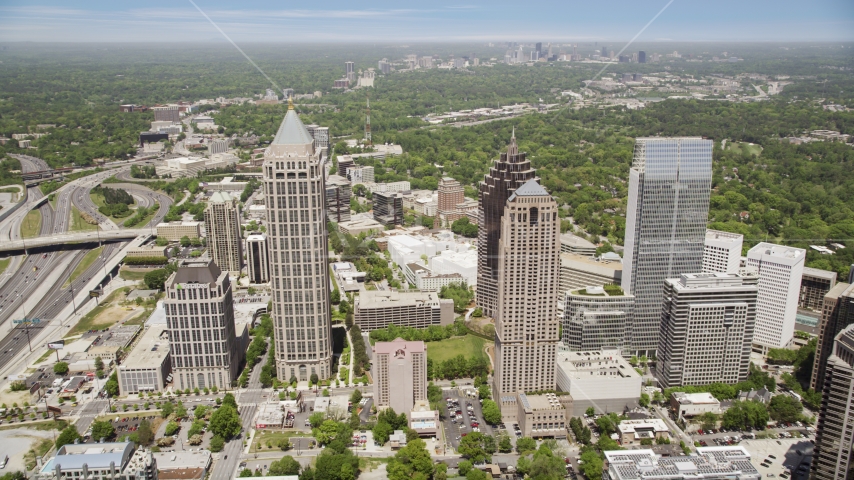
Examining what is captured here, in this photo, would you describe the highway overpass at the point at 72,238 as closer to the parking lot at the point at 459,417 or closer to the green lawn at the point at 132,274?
the green lawn at the point at 132,274

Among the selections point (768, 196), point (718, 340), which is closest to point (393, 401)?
point (718, 340)

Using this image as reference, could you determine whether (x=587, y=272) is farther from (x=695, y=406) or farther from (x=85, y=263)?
(x=85, y=263)

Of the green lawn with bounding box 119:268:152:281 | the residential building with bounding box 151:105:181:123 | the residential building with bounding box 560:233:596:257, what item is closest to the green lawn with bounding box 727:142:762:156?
the residential building with bounding box 560:233:596:257

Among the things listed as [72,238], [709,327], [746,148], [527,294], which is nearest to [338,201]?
[72,238]

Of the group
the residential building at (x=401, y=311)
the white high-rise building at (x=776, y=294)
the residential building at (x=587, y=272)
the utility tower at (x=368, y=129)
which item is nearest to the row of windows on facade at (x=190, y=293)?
the residential building at (x=401, y=311)

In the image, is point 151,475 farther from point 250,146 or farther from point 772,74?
point 250,146

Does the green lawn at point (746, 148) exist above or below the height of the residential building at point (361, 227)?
above

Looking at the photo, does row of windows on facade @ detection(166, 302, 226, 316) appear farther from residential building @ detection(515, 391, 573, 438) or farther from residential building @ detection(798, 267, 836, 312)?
residential building @ detection(798, 267, 836, 312)
